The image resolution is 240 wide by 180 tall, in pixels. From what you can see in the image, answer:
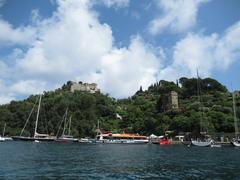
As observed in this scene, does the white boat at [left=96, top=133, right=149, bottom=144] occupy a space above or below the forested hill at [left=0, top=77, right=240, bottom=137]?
below

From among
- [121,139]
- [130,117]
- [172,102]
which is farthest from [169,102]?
[121,139]

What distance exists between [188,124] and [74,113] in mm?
64222

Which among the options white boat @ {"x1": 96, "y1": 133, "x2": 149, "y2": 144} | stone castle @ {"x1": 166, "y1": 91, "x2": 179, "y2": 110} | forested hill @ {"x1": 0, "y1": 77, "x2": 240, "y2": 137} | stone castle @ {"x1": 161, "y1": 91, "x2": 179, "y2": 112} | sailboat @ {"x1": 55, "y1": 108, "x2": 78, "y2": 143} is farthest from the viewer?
stone castle @ {"x1": 161, "y1": 91, "x2": 179, "y2": 112}

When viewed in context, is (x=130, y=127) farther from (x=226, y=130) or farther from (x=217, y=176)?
(x=217, y=176)

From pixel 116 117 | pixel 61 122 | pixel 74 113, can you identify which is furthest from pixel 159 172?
pixel 116 117

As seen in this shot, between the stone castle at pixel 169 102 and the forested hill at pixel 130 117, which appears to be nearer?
the forested hill at pixel 130 117

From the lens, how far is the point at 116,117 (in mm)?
199000

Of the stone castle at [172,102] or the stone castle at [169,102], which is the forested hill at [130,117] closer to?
the stone castle at [169,102]

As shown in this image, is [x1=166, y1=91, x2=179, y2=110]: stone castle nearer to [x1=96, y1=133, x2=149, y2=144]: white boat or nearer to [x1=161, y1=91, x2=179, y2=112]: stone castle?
[x1=161, y1=91, x2=179, y2=112]: stone castle

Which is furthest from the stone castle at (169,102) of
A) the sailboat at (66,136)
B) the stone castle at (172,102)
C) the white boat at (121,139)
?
the sailboat at (66,136)

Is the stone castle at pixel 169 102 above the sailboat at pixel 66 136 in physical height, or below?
above

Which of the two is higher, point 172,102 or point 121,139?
point 172,102

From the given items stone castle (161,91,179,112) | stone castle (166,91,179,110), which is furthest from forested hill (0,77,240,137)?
stone castle (166,91,179,110)

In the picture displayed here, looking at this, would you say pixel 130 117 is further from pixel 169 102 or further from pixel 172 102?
pixel 172 102
